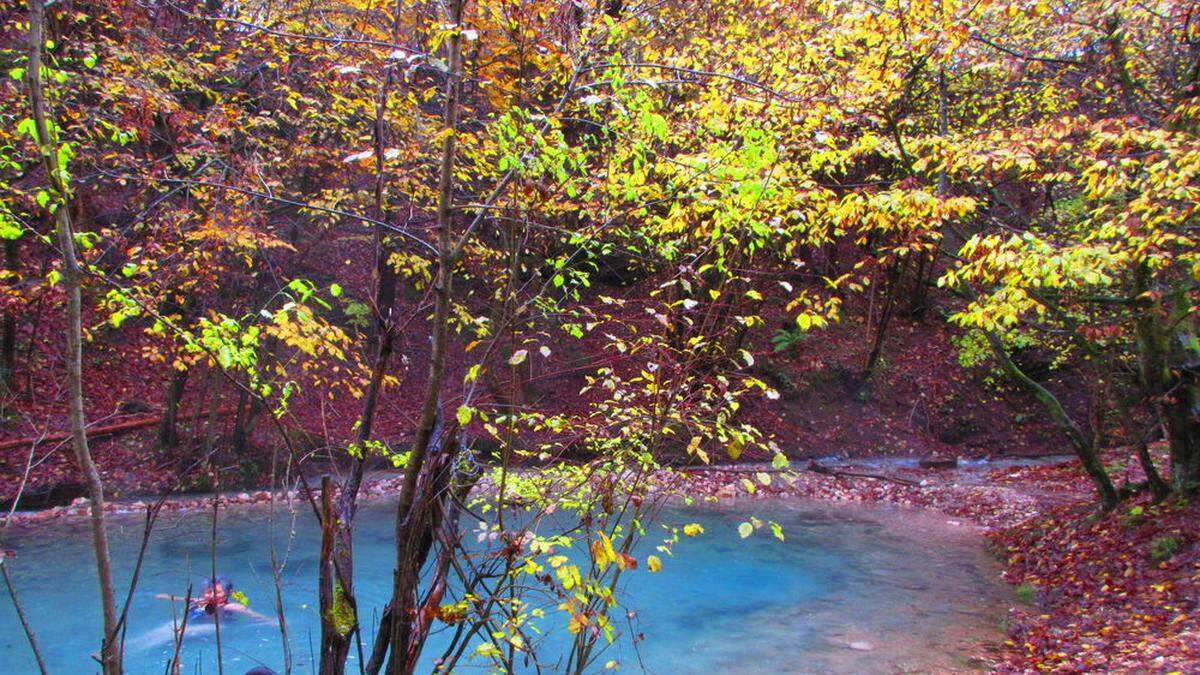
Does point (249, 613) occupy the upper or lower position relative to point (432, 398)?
lower

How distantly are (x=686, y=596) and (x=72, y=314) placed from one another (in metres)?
7.21

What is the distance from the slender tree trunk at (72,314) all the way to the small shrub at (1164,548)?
8277mm

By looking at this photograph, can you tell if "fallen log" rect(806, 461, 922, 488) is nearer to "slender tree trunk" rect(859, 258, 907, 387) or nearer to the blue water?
the blue water

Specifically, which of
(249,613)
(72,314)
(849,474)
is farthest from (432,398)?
(849,474)

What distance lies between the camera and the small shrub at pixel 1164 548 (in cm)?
725

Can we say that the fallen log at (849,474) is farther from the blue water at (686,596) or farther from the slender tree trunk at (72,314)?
the slender tree trunk at (72,314)

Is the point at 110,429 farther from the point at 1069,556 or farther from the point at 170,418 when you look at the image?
the point at 1069,556

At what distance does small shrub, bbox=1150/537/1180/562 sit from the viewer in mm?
7254

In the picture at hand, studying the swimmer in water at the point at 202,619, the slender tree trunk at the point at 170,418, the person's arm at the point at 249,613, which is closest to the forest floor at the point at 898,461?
the slender tree trunk at the point at 170,418

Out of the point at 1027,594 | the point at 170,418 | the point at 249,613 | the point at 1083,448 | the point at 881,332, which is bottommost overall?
the point at 249,613

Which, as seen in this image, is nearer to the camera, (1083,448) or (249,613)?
(249,613)

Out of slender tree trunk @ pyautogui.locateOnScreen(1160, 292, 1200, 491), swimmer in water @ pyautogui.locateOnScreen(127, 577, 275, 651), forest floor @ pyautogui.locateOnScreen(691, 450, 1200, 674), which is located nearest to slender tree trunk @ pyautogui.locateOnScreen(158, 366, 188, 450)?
swimmer in water @ pyautogui.locateOnScreen(127, 577, 275, 651)

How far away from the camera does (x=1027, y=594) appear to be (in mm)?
8195

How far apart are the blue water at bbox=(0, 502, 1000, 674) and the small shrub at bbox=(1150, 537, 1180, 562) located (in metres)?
1.53
